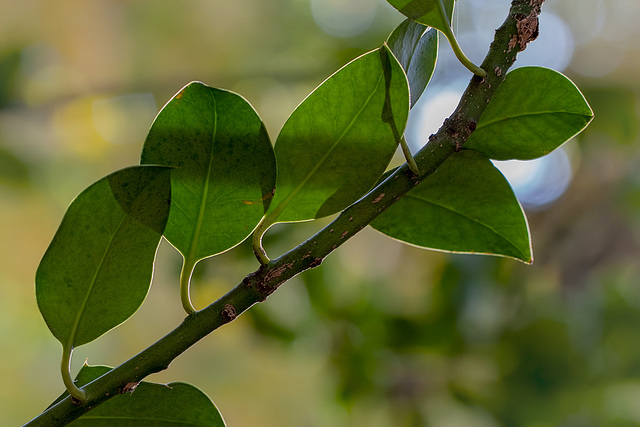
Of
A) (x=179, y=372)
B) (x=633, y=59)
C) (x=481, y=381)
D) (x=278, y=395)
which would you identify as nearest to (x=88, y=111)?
(x=179, y=372)

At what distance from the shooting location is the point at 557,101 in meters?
0.23

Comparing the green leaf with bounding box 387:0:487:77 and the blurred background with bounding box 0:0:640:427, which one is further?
the blurred background with bounding box 0:0:640:427

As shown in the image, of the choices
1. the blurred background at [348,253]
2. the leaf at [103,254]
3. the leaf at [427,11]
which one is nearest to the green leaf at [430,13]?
the leaf at [427,11]

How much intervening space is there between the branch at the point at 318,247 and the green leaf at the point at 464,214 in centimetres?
3

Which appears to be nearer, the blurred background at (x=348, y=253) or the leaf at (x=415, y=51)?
the leaf at (x=415, y=51)

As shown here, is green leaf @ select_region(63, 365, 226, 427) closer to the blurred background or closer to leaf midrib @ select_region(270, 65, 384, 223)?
leaf midrib @ select_region(270, 65, 384, 223)

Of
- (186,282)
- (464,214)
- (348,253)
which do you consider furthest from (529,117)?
(348,253)

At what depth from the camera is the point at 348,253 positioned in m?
1.36

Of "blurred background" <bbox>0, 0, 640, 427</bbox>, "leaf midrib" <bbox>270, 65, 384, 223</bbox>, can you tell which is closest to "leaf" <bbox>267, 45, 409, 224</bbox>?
"leaf midrib" <bbox>270, 65, 384, 223</bbox>

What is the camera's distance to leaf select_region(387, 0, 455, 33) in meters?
0.21

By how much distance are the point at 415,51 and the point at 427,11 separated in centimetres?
2

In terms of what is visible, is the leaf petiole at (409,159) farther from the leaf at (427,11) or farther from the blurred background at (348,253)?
the blurred background at (348,253)

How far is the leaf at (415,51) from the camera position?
8.8 inches

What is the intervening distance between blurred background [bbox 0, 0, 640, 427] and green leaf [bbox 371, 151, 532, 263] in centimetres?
64
